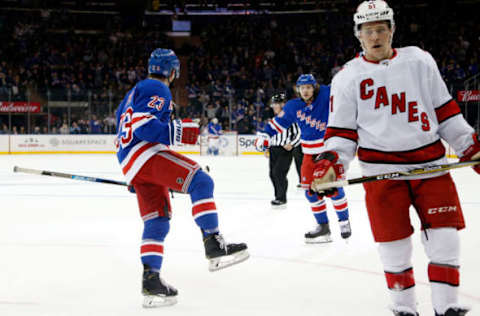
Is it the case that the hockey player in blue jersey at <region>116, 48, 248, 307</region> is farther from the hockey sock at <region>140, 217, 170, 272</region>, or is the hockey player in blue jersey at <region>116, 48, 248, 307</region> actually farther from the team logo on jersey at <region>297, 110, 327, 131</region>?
the team logo on jersey at <region>297, 110, 327, 131</region>

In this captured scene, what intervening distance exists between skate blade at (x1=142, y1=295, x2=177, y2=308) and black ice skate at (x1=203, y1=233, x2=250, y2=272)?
0.88ft

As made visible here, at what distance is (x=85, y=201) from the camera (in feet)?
20.2

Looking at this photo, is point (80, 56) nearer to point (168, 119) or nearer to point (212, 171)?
point (212, 171)

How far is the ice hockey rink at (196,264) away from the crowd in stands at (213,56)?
985 cm

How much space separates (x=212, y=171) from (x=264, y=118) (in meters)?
5.94

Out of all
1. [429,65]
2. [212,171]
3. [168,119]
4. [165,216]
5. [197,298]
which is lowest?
[212,171]

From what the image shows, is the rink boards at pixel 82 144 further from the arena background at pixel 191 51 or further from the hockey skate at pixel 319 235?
the hockey skate at pixel 319 235

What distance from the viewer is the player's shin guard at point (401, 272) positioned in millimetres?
1941

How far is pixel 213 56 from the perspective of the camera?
68.3 ft

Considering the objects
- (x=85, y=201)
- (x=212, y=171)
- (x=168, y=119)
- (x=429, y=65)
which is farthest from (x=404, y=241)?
(x=212, y=171)

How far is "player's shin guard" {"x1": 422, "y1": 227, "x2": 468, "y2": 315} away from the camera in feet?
6.01

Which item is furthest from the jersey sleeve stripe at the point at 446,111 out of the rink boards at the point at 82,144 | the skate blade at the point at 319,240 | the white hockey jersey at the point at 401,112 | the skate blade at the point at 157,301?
the rink boards at the point at 82,144

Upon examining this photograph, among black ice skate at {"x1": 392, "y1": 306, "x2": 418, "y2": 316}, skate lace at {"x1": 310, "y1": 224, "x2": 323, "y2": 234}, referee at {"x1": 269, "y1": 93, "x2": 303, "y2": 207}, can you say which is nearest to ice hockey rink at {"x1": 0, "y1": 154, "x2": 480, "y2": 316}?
skate lace at {"x1": 310, "y1": 224, "x2": 323, "y2": 234}

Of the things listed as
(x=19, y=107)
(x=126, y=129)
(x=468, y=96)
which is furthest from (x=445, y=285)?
(x=19, y=107)
